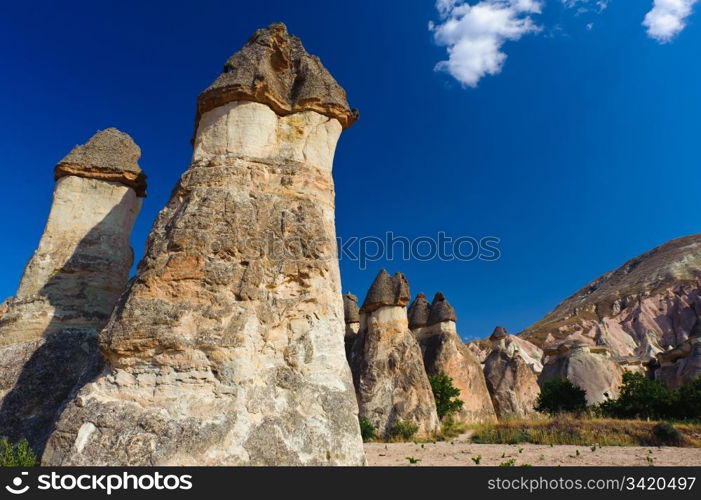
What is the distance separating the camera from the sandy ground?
7.60 meters

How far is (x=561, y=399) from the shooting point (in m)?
16.4

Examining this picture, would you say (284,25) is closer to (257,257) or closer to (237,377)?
(257,257)

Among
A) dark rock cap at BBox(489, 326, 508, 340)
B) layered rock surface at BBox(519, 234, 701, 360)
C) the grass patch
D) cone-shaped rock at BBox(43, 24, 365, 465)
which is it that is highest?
layered rock surface at BBox(519, 234, 701, 360)

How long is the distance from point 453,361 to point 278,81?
48.9 ft


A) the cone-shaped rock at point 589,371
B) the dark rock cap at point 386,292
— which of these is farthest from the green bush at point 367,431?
the cone-shaped rock at point 589,371

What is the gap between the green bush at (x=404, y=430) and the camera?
1319 cm

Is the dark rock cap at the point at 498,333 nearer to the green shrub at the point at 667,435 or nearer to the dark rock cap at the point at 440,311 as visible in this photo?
the dark rock cap at the point at 440,311

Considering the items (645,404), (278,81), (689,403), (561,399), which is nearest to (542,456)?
(278,81)

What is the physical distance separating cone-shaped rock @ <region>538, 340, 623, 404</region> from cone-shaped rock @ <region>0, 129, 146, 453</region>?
21.4 metres

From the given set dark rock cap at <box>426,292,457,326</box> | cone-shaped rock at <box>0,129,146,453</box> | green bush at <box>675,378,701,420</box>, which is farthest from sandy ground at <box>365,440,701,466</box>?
dark rock cap at <box>426,292,457,326</box>

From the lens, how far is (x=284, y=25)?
6859mm

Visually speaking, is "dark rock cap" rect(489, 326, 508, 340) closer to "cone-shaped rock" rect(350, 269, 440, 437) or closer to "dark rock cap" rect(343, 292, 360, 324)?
"dark rock cap" rect(343, 292, 360, 324)
